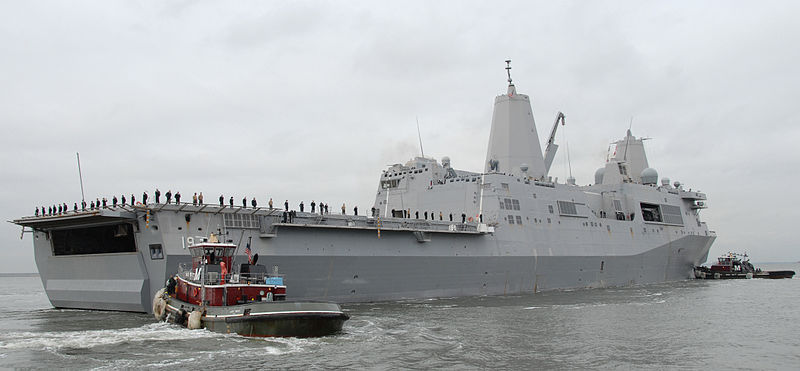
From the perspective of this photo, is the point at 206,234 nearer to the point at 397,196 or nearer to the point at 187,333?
the point at 187,333

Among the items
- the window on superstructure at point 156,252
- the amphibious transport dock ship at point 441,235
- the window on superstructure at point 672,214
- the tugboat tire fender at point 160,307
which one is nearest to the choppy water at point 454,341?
the tugboat tire fender at point 160,307

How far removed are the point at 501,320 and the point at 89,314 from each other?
16142 millimetres

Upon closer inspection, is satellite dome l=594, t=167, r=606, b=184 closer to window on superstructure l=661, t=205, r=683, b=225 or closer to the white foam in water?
window on superstructure l=661, t=205, r=683, b=225

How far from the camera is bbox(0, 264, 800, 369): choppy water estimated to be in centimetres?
1555

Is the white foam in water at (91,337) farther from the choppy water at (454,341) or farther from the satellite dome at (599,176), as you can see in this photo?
the satellite dome at (599,176)

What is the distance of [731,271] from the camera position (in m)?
56.2

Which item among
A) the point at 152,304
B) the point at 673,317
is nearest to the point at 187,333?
the point at 152,304

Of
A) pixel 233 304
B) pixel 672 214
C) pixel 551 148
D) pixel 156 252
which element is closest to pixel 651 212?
pixel 672 214

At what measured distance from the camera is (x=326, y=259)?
2738cm

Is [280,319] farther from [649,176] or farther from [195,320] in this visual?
[649,176]

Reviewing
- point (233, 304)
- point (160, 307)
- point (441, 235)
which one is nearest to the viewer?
point (233, 304)

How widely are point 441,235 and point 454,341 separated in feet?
→ 44.1

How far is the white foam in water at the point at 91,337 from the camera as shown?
1773 cm

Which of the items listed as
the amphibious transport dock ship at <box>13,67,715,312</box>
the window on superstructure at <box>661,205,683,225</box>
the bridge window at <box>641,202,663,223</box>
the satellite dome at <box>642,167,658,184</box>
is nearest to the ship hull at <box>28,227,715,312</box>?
the amphibious transport dock ship at <box>13,67,715,312</box>
